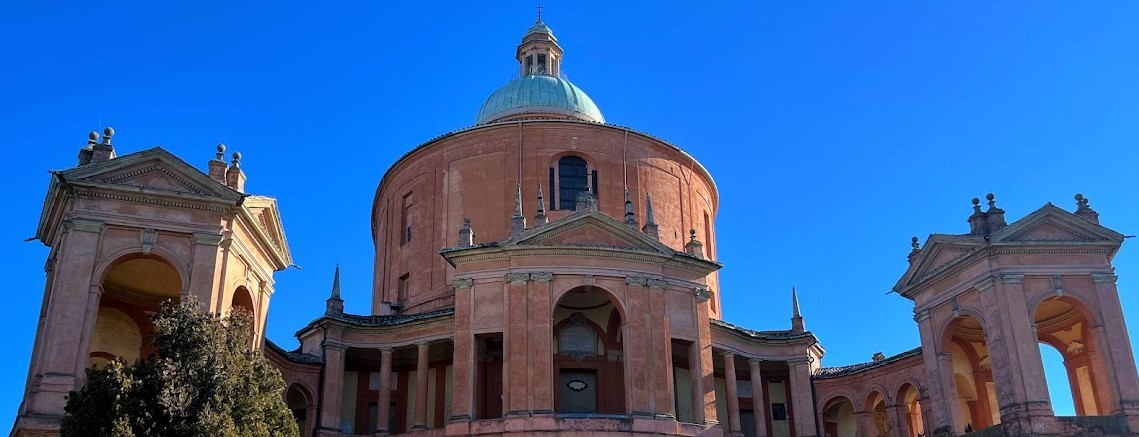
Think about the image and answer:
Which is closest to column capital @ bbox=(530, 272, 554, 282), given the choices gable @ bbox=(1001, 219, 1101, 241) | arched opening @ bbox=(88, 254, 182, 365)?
arched opening @ bbox=(88, 254, 182, 365)

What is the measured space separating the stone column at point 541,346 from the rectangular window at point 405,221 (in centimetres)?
1145

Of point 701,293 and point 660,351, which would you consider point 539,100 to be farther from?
point 660,351

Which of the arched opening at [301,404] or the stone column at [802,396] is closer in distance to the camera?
the arched opening at [301,404]

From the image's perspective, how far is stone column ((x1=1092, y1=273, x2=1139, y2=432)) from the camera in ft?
94.7

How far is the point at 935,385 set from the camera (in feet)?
107

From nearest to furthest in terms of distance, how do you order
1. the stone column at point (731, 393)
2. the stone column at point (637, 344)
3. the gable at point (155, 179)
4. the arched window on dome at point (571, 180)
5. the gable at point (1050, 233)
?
the gable at point (155, 179)
the stone column at point (637, 344)
the gable at point (1050, 233)
the stone column at point (731, 393)
the arched window on dome at point (571, 180)

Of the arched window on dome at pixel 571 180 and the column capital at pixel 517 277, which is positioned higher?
the arched window on dome at pixel 571 180

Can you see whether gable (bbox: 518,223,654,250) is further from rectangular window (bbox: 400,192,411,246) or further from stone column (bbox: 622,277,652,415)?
rectangular window (bbox: 400,192,411,246)

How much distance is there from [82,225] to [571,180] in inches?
757

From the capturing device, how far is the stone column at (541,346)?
96.1 feet

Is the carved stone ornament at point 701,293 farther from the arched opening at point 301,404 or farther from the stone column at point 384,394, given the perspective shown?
the arched opening at point 301,404

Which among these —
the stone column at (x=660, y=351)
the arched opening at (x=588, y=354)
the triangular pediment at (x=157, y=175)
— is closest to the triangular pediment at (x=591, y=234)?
the stone column at (x=660, y=351)

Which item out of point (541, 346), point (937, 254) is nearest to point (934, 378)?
point (937, 254)

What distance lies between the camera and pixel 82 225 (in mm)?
24375
